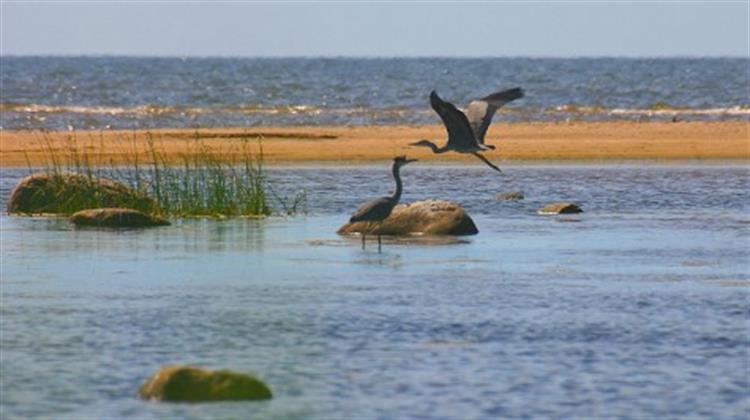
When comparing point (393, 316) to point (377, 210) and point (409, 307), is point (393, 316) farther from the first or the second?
point (377, 210)

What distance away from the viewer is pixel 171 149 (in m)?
40.2

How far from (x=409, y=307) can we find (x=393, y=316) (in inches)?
24.7

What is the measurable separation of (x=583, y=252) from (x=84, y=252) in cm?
549

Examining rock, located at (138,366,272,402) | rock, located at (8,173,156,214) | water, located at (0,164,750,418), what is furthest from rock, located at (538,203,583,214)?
rock, located at (138,366,272,402)

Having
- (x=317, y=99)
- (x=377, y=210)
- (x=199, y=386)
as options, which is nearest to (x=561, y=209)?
(x=377, y=210)

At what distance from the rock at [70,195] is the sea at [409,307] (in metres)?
0.31

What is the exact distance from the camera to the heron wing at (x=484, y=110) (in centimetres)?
2380

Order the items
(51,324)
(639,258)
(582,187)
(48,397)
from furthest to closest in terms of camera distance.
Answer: (582,187) → (639,258) → (51,324) → (48,397)

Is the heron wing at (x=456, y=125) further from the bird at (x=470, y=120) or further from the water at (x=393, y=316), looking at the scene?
the water at (x=393, y=316)

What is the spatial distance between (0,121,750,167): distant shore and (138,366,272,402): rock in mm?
22382

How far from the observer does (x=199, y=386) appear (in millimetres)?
13062

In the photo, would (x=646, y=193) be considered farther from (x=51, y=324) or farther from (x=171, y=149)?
(x=51, y=324)

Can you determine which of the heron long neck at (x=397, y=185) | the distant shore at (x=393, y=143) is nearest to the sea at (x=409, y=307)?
the heron long neck at (x=397, y=185)

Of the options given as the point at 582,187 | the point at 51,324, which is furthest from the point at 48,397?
the point at 582,187
